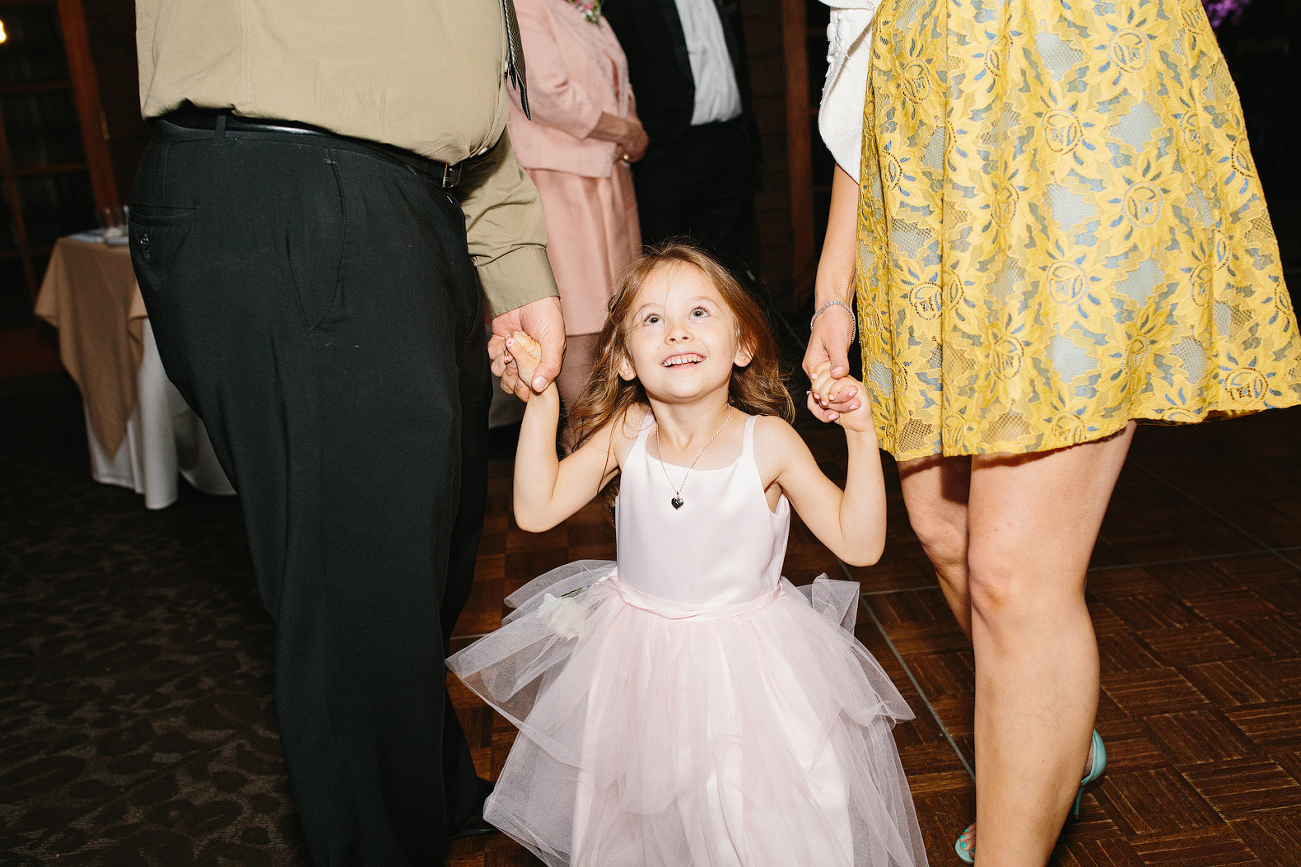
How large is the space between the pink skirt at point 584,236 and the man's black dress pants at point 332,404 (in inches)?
79.0

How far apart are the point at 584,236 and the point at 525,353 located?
6.37ft

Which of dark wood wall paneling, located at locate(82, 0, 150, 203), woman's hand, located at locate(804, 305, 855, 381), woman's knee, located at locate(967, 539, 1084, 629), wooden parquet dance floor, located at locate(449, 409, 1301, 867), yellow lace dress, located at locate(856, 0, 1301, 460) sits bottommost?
wooden parquet dance floor, located at locate(449, 409, 1301, 867)

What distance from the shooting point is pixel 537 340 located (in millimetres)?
1395

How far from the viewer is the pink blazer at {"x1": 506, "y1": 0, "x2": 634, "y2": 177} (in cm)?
292

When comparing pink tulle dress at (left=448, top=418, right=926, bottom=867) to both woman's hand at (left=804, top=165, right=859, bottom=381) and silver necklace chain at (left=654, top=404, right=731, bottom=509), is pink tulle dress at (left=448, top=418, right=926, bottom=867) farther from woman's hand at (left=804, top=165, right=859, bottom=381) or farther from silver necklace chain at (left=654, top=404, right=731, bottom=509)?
woman's hand at (left=804, top=165, right=859, bottom=381)

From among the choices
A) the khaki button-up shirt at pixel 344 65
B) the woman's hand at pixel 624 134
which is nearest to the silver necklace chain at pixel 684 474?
the khaki button-up shirt at pixel 344 65

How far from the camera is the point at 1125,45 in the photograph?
102 cm

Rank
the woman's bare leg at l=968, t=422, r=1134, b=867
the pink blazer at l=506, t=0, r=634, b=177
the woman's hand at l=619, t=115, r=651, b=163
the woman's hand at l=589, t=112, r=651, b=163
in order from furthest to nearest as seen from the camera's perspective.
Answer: the woman's hand at l=619, t=115, r=651, b=163
the woman's hand at l=589, t=112, r=651, b=163
the pink blazer at l=506, t=0, r=634, b=177
the woman's bare leg at l=968, t=422, r=1134, b=867

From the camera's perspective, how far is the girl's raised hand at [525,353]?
53.8 inches

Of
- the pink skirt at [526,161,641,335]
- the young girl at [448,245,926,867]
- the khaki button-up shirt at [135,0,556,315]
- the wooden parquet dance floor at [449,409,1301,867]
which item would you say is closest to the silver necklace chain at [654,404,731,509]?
the young girl at [448,245,926,867]

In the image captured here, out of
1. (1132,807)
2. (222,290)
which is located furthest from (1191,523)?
(222,290)

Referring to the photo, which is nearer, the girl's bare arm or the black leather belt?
the black leather belt

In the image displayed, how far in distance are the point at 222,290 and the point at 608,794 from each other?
82 centimetres

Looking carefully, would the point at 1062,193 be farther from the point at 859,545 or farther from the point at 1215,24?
the point at 1215,24
